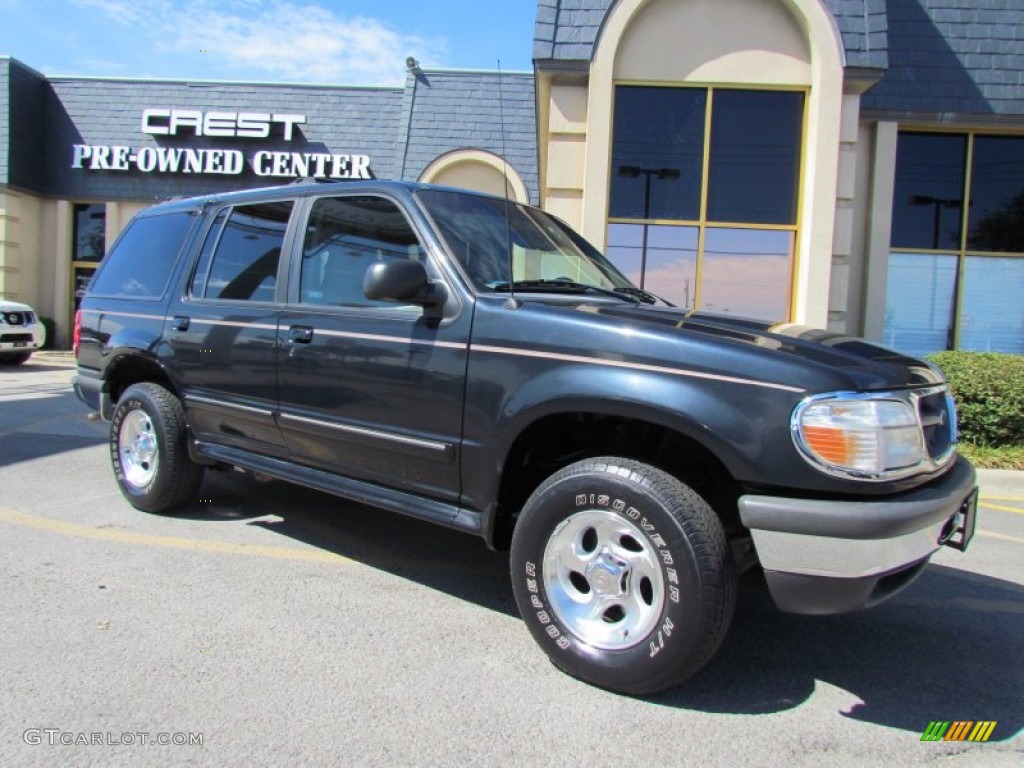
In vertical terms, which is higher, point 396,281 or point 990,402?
point 396,281

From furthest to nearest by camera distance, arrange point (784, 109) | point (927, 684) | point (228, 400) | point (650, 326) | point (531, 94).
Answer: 1. point (531, 94)
2. point (784, 109)
3. point (228, 400)
4. point (927, 684)
5. point (650, 326)

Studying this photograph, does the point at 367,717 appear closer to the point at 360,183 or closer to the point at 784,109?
the point at 360,183

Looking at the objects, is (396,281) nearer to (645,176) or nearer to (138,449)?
(138,449)

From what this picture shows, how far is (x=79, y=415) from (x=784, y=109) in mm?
9097

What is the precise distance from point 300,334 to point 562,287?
51.8 inches

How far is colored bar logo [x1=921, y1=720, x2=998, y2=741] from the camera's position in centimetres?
261

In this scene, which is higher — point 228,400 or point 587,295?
point 587,295

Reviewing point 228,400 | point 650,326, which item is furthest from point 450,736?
point 228,400

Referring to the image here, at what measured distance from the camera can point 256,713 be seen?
2.64 metres

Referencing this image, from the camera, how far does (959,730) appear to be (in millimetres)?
2660

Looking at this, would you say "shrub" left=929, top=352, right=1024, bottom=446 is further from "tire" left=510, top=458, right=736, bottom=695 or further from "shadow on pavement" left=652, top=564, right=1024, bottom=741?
"tire" left=510, top=458, right=736, bottom=695

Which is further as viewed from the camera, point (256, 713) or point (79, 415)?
point (79, 415)

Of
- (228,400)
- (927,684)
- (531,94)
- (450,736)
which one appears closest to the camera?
(450,736)

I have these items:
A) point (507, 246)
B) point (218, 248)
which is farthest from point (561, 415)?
point (218, 248)
